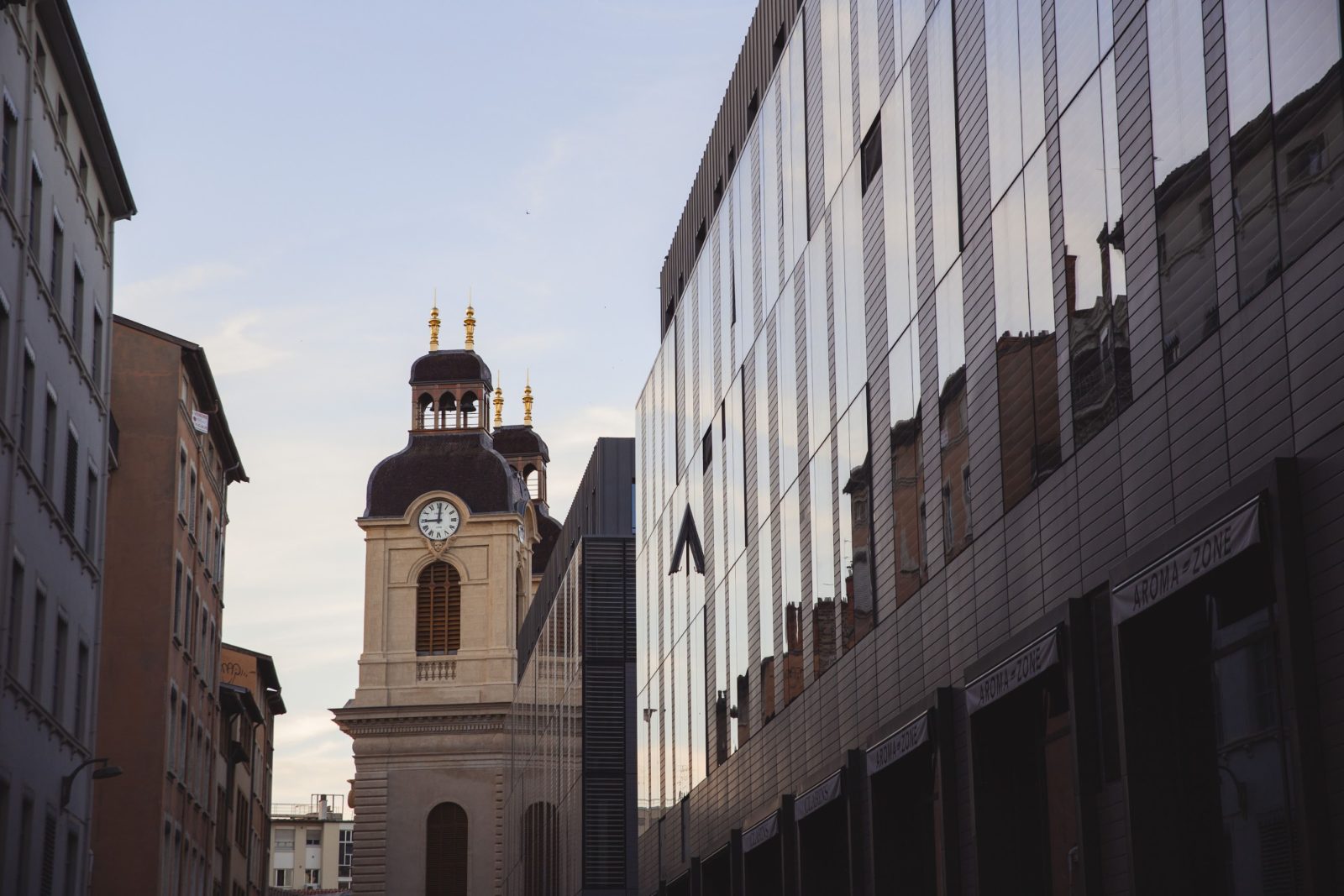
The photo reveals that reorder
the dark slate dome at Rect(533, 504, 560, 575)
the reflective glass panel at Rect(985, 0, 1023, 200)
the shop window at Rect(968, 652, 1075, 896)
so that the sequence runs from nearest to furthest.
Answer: the shop window at Rect(968, 652, 1075, 896)
the reflective glass panel at Rect(985, 0, 1023, 200)
the dark slate dome at Rect(533, 504, 560, 575)

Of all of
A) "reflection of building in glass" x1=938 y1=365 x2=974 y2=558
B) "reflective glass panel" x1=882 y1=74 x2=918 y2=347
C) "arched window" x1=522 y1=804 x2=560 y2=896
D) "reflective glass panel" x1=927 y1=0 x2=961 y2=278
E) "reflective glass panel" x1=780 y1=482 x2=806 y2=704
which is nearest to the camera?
"reflection of building in glass" x1=938 y1=365 x2=974 y2=558

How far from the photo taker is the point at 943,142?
72.7 ft

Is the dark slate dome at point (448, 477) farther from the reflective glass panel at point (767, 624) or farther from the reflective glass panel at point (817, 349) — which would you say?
the reflective glass panel at point (817, 349)

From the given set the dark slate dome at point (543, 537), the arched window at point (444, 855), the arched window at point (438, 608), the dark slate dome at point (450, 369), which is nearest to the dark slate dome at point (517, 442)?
the dark slate dome at point (543, 537)

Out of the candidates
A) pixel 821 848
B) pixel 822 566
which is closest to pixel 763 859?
pixel 821 848

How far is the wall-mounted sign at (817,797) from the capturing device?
1022 inches

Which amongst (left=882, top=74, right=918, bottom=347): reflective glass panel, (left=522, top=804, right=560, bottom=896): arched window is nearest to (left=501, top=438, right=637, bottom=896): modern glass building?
(left=522, top=804, right=560, bottom=896): arched window

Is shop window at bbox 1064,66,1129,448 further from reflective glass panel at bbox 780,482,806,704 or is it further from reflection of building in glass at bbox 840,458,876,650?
reflective glass panel at bbox 780,482,806,704

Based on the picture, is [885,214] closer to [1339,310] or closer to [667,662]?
[1339,310]

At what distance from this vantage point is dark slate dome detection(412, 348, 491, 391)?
118375mm

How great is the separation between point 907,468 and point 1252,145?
946 centimetres

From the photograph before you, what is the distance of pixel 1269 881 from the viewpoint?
14.8m

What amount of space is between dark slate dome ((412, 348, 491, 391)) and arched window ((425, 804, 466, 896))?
83.9ft

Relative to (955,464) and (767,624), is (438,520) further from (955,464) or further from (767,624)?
(955,464)
